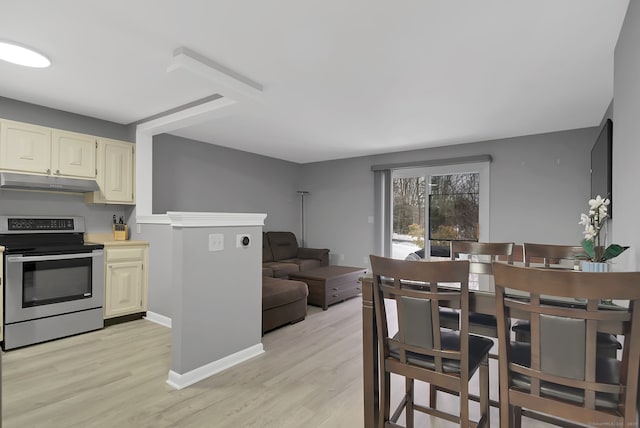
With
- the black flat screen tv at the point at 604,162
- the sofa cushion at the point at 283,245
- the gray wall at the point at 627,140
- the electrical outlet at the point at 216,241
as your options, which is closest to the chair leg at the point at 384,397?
the gray wall at the point at 627,140

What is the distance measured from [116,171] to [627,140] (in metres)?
4.63

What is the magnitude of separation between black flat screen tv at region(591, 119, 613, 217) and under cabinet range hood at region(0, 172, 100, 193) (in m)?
4.97

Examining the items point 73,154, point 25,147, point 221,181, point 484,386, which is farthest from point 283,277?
point 484,386

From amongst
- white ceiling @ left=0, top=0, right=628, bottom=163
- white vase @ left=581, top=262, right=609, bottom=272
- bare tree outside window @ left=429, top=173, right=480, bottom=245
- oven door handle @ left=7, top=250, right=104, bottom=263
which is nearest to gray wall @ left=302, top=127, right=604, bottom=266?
bare tree outside window @ left=429, top=173, right=480, bottom=245

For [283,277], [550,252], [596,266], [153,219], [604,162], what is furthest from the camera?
[283,277]

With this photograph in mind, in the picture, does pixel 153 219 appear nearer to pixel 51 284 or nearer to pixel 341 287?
pixel 51 284

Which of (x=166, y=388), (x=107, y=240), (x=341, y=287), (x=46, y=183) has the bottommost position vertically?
(x=166, y=388)

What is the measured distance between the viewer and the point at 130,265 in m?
4.03

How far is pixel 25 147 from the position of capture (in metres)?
3.48

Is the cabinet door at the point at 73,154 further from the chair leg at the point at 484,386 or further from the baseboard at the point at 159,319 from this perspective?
the chair leg at the point at 484,386

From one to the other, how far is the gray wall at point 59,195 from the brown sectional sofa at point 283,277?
6.85ft

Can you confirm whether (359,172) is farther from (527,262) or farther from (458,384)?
(458,384)

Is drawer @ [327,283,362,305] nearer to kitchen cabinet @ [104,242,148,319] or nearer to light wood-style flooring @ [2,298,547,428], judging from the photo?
light wood-style flooring @ [2,298,547,428]

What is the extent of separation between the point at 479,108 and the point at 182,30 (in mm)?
2898
